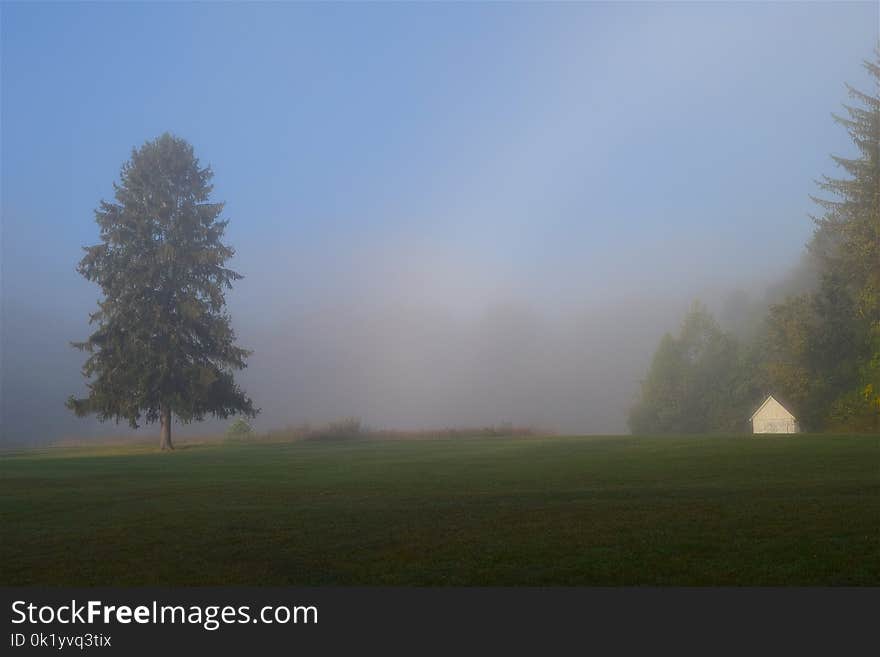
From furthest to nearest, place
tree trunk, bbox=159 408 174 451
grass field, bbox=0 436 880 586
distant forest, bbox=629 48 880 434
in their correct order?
distant forest, bbox=629 48 880 434 → tree trunk, bbox=159 408 174 451 → grass field, bbox=0 436 880 586

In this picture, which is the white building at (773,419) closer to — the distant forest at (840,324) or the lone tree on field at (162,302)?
the distant forest at (840,324)

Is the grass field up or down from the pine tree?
down

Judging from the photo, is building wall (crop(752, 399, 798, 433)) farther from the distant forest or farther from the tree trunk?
the tree trunk

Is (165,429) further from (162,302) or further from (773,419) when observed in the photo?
(773,419)

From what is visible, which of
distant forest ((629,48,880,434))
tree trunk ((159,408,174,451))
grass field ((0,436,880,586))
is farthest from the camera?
distant forest ((629,48,880,434))

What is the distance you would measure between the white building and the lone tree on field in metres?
37.5

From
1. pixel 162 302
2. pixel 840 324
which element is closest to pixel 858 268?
pixel 840 324

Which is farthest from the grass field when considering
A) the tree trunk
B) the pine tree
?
the pine tree

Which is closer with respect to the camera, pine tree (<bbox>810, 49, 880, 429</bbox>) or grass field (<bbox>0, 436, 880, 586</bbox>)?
grass field (<bbox>0, 436, 880, 586</bbox>)

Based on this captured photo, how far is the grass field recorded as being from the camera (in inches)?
391

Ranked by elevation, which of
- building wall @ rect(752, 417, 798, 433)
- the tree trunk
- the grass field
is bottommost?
building wall @ rect(752, 417, 798, 433)

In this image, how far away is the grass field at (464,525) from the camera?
9.93m

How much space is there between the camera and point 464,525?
13117 mm

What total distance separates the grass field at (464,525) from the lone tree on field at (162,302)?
24116 mm
